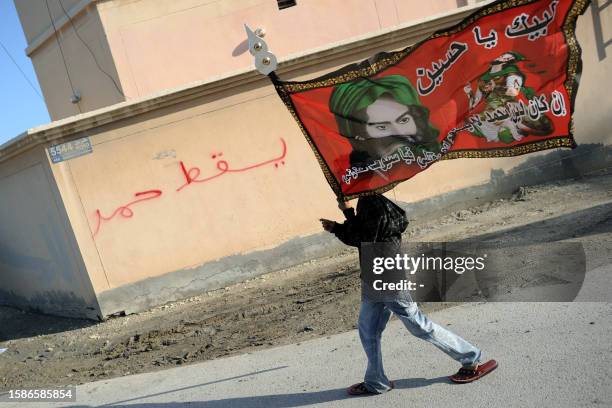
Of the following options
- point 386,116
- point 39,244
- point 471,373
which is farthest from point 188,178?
point 471,373

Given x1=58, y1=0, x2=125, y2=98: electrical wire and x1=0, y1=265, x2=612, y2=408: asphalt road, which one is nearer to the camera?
x1=0, y1=265, x2=612, y2=408: asphalt road

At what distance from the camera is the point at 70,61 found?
1355 cm

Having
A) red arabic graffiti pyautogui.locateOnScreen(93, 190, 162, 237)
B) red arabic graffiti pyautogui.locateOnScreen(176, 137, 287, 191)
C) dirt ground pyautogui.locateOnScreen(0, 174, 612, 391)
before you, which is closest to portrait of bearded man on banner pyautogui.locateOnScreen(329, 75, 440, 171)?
dirt ground pyautogui.locateOnScreen(0, 174, 612, 391)

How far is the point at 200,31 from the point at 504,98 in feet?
30.5

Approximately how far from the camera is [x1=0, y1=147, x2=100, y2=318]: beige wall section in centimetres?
850

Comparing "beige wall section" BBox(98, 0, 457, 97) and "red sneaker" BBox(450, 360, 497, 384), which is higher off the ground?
"beige wall section" BBox(98, 0, 457, 97)

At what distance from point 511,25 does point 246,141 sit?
5196 millimetres

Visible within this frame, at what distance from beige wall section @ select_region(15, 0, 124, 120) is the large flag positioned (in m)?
9.00

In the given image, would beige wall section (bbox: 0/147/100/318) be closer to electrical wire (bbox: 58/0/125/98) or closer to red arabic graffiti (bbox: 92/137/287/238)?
red arabic graffiti (bbox: 92/137/287/238)

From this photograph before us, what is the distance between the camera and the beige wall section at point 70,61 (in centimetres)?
1235

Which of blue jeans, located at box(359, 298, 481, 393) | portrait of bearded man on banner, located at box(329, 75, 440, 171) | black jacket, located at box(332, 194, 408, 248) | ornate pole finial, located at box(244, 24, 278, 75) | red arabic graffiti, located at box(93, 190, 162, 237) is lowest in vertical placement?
blue jeans, located at box(359, 298, 481, 393)

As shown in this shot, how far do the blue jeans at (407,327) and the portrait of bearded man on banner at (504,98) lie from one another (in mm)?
1362

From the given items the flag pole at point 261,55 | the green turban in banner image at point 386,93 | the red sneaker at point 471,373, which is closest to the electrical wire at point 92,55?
the flag pole at point 261,55

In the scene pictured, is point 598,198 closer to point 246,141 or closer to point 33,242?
point 246,141
